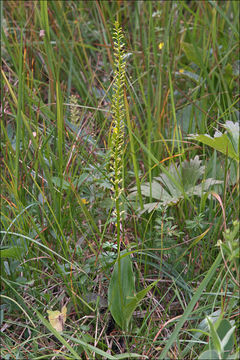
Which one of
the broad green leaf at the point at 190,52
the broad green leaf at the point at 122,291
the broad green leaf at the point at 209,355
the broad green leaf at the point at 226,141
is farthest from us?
the broad green leaf at the point at 190,52

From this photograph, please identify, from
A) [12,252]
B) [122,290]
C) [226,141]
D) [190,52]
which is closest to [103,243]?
[122,290]

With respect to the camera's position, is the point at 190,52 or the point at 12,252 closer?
the point at 12,252

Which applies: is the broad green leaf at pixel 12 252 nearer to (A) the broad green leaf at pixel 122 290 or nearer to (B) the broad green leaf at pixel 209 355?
(A) the broad green leaf at pixel 122 290

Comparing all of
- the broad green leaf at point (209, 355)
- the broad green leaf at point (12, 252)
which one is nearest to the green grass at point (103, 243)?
the broad green leaf at point (12, 252)

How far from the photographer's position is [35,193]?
178 centimetres

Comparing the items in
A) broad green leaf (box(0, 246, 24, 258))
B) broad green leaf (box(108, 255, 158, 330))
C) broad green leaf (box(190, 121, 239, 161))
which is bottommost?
broad green leaf (box(108, 255, 158, 330))

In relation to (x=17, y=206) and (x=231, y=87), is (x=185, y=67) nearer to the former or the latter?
(x=231, y=87)

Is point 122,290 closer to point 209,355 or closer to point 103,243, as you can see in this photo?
point 103,243

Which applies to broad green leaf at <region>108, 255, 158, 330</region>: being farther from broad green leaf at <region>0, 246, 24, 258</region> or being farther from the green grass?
broad green leaf at <region>0, 246, 24, 258</region>

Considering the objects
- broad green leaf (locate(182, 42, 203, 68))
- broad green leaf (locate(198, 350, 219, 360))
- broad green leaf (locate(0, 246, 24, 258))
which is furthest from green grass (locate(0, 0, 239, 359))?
broad green leaf (locate(182, 42, 203, 68))

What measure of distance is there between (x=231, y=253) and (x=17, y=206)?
2.98 feet

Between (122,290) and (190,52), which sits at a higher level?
(190,52)

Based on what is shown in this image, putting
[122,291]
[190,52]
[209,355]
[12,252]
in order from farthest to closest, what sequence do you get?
[190,52], [12,252], [122,291], [209,355]

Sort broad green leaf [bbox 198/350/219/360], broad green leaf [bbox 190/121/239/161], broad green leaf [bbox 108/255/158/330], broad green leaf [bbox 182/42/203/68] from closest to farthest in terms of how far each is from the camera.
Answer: broad green leaf [bbox 198/350/219/360] < broad green leaf [bbox 108/255/158/330] < broad green leaf [bbox 190/121/239/161] < broad green leaf [bbox 182/42/203/68]
